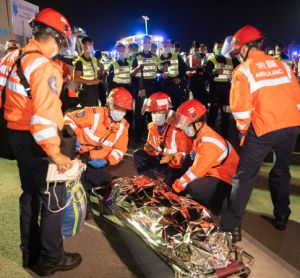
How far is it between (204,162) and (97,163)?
115 cm

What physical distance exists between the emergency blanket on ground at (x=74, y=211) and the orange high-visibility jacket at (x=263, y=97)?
162cm

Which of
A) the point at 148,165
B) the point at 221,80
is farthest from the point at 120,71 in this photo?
the point at 148,165

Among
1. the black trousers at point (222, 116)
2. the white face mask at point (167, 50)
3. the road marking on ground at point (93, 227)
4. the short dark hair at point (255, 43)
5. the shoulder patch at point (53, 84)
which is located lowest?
the road marking on ground at point (93, 227)

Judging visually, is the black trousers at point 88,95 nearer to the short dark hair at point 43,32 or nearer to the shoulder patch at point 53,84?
the short dark hair at point 43,32

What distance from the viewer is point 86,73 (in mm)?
6578

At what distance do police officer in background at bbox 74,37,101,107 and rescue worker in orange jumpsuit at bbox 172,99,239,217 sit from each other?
3578 millimetres

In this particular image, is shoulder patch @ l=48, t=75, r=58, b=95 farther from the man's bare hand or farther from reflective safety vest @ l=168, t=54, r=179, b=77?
reflective safety vest @ l=168, t=54, r=179, b=77

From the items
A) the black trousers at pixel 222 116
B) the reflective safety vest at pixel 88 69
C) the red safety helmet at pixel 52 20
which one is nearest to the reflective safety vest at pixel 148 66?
the reflective safety vest at pixel 88 69

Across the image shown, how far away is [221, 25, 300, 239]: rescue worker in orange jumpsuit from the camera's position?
2.95 metres

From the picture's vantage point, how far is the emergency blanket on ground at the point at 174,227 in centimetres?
227

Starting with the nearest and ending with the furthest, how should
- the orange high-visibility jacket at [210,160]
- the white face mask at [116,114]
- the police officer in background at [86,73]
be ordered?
1. the orange high-visibility jacket at [210,160]
2. the white face mask at [116,114]
3. the police officer in background at [86,73]

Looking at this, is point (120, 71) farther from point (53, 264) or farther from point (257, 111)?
point (53, 264)

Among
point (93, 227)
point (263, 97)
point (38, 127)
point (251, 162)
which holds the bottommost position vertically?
point (93, 227)

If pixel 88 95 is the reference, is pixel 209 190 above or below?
below
